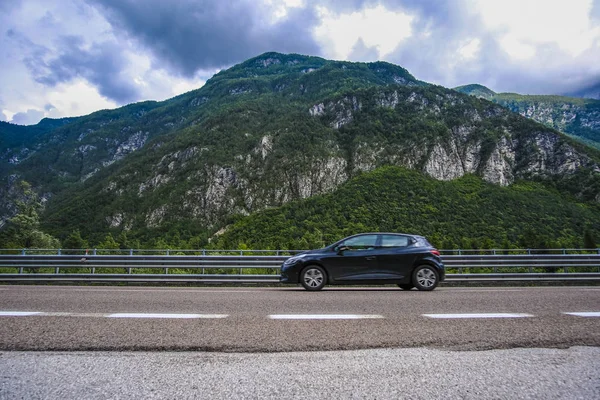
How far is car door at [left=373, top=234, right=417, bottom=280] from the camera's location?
368 inches

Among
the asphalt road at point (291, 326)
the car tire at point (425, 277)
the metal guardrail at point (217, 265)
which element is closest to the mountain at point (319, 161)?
the metal guardrail at point (217, 265)

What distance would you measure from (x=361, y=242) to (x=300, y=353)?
6.72 meters

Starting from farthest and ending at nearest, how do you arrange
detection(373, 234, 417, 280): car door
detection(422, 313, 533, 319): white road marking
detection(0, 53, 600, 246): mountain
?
detection(0, 53, 600, 246): mountain → detection(373, 234, 417, 280): car door → detection(422, 313, 533, 319): white road marking

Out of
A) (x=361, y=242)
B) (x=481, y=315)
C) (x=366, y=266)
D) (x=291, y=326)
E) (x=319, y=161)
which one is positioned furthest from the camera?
(x=319, y=161)

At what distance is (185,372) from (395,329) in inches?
96.1

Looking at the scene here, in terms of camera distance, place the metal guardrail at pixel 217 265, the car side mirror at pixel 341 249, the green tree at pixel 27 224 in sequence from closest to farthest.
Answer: the car side mirror at pixel 341 249 → the metal guardrail at pixel 217 265 → the green tree at pixel 27 224

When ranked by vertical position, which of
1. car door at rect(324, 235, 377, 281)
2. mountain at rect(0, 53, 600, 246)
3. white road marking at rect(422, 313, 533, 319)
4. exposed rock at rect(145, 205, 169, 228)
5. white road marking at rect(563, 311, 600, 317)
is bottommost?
white road marking at rect(563, 311, 600, 317)

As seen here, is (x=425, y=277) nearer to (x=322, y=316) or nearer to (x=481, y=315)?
(x=481, y=315)

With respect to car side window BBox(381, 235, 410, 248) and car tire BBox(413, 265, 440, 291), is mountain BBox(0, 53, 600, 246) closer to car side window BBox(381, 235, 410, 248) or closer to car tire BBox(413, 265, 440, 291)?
car side window BBox(381, 235, 410, 248)

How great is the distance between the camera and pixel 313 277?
9.47m

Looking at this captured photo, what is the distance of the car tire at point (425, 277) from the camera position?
30.8 feet

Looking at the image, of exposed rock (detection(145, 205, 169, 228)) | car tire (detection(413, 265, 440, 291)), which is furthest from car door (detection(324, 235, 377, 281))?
exposed rock (detection(145, 205, 169, 228))

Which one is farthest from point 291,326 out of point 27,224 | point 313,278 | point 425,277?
point 27,224

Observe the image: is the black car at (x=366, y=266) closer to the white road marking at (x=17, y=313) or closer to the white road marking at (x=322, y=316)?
the white road marking at (x=322, y=316)
